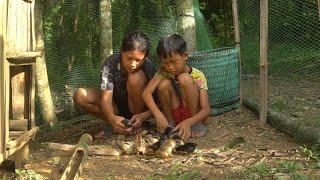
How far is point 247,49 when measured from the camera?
6.09 metres

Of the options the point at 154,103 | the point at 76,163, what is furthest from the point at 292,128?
the point at 76,163

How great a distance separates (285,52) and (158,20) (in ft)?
Result: 4.82

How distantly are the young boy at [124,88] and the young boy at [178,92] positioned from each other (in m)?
0.13

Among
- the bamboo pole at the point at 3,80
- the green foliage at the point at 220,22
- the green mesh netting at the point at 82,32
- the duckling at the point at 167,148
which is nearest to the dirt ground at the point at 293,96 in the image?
the green mesh netting at the point at 82,32

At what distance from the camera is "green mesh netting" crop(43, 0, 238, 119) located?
221 inches

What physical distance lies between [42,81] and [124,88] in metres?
1.20

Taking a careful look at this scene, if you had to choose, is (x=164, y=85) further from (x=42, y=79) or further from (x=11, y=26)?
(x=42, y=79)

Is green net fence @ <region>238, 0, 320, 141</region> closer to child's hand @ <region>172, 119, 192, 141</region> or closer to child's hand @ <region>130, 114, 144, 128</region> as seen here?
child's hand @ <region>172, 119, 192, 141</region>

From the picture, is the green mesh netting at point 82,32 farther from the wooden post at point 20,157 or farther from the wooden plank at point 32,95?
the wooden post at point 20,157

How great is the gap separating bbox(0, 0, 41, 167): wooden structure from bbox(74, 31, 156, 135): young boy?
2.11 ft

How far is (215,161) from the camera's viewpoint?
359 cm

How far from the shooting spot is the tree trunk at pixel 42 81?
516 cm

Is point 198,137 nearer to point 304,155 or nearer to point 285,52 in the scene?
point 304,155

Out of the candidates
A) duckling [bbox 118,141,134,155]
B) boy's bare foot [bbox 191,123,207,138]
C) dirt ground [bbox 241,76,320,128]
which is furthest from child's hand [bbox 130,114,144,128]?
dirt ground [bbox 241,76,320,128]
